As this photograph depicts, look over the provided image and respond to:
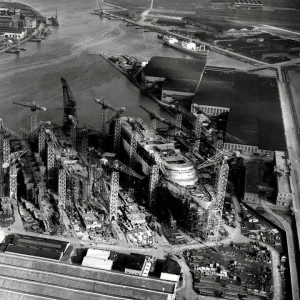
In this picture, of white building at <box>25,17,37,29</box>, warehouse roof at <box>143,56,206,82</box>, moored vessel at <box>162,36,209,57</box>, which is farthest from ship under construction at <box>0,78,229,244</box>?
white building at <box>25,17,37,29</box>

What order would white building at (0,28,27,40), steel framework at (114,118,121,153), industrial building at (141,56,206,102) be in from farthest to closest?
white building at (0,28,27,40) → industrial building at (141,56,206,102) → steel framework at (114,118,121,153)

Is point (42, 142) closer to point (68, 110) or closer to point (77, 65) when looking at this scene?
point (68, 110)

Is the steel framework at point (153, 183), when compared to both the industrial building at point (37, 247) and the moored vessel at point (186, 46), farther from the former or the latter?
the moored vessel at point (186, 46)

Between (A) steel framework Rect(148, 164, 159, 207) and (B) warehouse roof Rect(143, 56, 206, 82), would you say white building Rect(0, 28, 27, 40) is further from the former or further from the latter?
(A) steel framework Rect(148, 164, 159, 207)

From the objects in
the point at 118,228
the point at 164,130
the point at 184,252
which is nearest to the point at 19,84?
the point at 164,130

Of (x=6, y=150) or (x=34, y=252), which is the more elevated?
(x=6, y=150)

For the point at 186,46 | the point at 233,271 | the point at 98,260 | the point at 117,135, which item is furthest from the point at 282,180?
the point at 186,46
